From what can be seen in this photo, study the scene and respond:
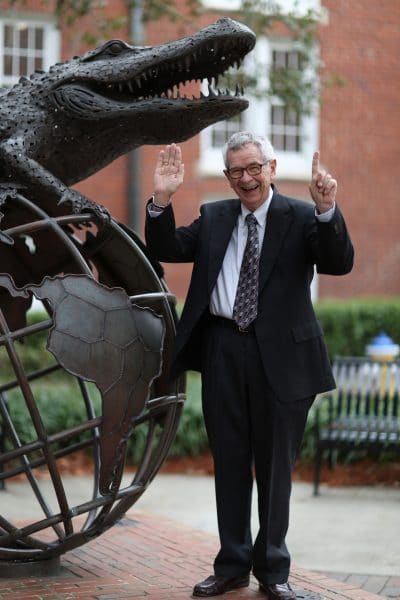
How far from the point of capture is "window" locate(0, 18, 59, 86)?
46.3 feet

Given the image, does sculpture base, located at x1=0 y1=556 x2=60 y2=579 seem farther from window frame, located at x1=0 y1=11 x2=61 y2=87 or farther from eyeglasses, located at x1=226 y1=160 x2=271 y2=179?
window frame, located at x1=0 y1=11 x2=61 y2=87

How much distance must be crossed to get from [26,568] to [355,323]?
9.44 metres

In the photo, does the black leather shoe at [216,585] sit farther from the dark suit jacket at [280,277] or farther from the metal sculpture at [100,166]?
the dark suit jacket at [280,277]

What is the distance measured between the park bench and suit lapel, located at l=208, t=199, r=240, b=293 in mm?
3711

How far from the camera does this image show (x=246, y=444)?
4.20 m

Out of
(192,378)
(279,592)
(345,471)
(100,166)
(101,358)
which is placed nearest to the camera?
(101,358)

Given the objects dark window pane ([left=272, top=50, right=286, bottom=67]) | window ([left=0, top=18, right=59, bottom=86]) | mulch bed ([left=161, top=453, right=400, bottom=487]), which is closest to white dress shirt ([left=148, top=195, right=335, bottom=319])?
mulch bed ([left=161, top=453, right=400, bottom=487])

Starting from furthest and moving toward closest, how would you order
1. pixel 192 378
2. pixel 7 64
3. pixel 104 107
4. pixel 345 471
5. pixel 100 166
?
pixel 7 64, pixel 192 378, pixel 345 471, pixel 100 166, pixel 104 107

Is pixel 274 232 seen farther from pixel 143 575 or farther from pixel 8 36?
pixel 8 36

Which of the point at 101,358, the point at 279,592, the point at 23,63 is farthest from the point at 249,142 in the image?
the point at 23,63

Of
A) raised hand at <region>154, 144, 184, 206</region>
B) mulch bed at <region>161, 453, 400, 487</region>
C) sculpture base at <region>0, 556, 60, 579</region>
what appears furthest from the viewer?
mulch bed at <region>161, 453, 400, 487</region>

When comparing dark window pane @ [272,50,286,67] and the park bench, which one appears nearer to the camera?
the park bench

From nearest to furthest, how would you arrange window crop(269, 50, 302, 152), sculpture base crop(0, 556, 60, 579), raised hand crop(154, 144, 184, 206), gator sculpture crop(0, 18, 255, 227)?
raised hand crop(154, 144, 184, 206) < gator sculpture crop(0, 18, 255, 227) < sculpture base crop(0, 556, 60, 579) < window crop(269, 50, 302, 152)

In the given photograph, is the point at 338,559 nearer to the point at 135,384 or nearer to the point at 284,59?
the point at 135,384
